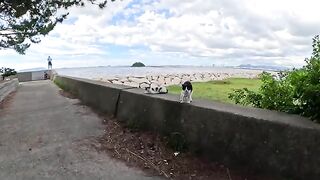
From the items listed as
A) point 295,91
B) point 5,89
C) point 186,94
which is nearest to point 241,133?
point 295,91

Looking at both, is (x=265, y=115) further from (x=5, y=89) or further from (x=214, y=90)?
(x=214, y=90)

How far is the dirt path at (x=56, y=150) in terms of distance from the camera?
17.7 feet

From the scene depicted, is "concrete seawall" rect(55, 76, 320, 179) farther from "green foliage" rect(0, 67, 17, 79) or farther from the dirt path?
"green foliage" rect(0, 67, 17, 79)

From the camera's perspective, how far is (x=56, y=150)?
6.59 m

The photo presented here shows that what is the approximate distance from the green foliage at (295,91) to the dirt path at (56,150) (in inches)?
79.3

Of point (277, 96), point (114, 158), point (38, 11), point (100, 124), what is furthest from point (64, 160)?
point (38, 11)

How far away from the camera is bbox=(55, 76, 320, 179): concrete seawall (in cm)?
416

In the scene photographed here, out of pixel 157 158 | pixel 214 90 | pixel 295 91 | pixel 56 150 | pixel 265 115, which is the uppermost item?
pixel 295 91

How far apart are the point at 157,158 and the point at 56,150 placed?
71.1 inches

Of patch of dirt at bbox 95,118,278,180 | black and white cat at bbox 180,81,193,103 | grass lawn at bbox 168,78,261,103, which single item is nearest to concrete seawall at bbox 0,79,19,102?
grass lawn at bbox 168,78,261,103

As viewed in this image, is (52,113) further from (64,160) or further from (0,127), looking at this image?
(64,160)

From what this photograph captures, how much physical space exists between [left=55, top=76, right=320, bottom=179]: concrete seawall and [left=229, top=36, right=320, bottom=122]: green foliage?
8.3 inches

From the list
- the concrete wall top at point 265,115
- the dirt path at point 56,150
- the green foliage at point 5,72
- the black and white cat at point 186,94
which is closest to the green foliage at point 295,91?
the concrete wall top at point 265,115

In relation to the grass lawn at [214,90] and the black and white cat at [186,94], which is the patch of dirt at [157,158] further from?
the grass lawn at [214,90]
